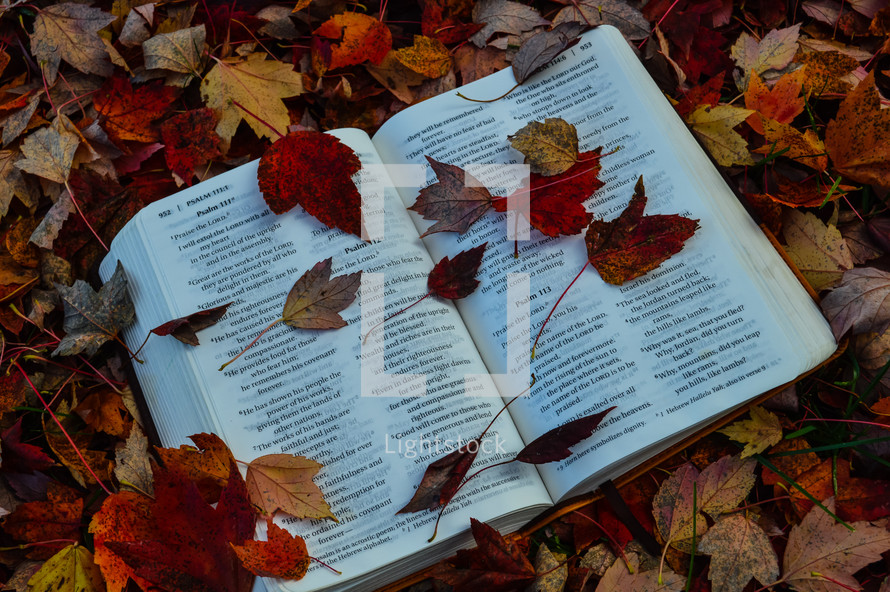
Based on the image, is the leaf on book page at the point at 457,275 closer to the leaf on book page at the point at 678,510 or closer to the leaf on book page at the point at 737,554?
the leaf on book page at the point at 678,510

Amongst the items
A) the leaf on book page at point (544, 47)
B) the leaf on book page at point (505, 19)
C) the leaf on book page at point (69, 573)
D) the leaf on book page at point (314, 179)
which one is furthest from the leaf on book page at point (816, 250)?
the leaf on book page at point (69, 573)

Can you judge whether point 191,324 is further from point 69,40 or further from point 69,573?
point 69,40

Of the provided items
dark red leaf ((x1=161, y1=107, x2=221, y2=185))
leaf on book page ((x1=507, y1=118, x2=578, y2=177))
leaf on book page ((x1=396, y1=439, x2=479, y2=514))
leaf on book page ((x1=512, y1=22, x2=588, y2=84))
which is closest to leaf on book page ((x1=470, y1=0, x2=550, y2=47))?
leaf on book page ((x1=512, y1=22, x2=588, y2=84))

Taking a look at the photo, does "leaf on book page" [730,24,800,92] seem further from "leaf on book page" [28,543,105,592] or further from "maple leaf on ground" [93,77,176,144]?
"leaf on book page" [28,543,105,592]

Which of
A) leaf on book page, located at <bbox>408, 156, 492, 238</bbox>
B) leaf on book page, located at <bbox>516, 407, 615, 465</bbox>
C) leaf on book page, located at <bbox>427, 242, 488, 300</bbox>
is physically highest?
leaf on book page, located at <bbox>408, 156, 492, 238</bbox>

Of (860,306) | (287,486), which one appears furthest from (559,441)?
(860,306)

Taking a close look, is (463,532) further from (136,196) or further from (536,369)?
(136,196)
